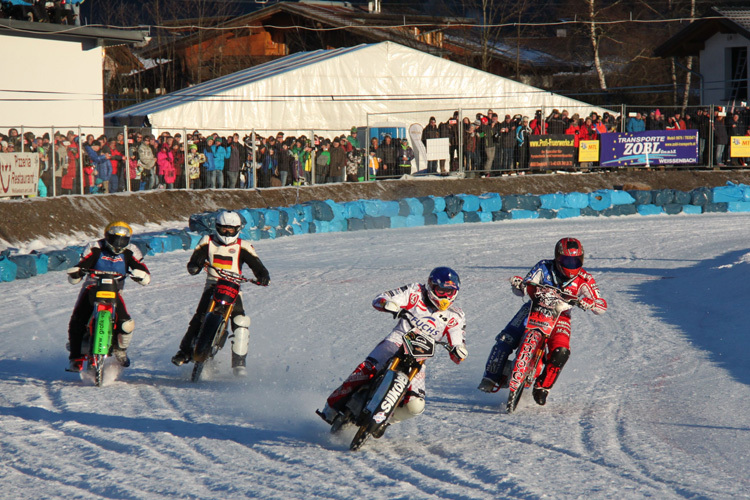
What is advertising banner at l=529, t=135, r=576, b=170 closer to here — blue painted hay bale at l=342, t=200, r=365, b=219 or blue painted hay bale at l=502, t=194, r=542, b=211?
blue painted hay bale at l=502, t=194, r=542, b=211

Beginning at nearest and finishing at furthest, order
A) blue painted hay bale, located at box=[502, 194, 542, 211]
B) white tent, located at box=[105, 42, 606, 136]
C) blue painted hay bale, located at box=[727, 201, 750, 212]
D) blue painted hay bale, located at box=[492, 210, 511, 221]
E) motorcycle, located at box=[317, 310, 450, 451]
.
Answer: motorcycle, located at box=[317, 310, 450, 451], blue painted hay bale, located at box=[492, 210, 511, 221], blue painted hay bale, located at box=[502, 194, 542, 211], blue painted hay bale, located at box=[727, 201, 750, 212], white tent, located at box=[105, 42, 606, 136]

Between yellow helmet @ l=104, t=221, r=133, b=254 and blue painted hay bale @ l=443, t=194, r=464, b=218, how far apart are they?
588 inches

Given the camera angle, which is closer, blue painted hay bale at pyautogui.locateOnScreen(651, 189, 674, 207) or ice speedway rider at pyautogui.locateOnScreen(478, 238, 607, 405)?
ice speedway rider at pyautogui.locateOnScreen(478, 238, 607, 405)

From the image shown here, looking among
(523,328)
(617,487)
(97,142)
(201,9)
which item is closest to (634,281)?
(523,328)

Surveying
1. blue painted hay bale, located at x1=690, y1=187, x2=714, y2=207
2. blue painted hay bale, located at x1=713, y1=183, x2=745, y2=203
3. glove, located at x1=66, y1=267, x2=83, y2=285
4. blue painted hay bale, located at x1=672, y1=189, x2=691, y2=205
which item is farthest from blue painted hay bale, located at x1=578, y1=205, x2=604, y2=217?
glove, located at x1=66, y1=267, x2=83, y2=285

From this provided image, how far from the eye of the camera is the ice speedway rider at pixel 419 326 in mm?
6582

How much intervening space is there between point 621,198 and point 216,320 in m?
18.3

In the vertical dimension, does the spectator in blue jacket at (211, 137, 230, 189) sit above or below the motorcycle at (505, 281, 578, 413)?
above

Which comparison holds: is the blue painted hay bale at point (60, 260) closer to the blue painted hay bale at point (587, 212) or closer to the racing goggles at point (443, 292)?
the racing goggles at point (443, 292)

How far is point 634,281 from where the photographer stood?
14836mm

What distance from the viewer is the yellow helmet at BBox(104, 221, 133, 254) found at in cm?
877

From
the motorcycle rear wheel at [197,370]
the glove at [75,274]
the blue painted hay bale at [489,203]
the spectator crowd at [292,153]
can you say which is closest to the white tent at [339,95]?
the spectator crowd at [292,153]

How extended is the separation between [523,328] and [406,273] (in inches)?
286

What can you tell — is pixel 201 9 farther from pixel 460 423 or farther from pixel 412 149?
pixel 460 423
